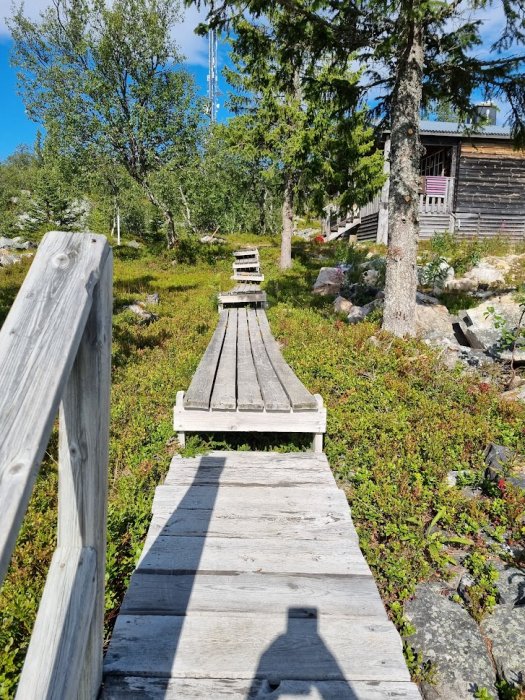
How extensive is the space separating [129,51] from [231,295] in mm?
16857

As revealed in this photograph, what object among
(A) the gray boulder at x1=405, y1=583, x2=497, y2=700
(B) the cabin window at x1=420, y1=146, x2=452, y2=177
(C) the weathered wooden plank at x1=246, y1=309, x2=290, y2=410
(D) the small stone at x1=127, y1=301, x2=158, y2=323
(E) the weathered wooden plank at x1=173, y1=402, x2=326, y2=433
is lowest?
(A) the gray boulder at x1=405, y1=583, x2=497, y2=700

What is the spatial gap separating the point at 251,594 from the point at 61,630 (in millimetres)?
1390

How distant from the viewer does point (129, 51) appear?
21.2m

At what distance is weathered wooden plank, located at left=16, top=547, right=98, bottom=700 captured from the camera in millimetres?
1202

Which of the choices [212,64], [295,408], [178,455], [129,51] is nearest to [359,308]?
[295,408]

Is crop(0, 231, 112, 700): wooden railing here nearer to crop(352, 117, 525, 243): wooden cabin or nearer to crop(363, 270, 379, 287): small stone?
crop(363, 270, 379, 287): small stone

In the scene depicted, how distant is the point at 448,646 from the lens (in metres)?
2.61

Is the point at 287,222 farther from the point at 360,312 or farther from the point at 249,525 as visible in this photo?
the point at 249,525

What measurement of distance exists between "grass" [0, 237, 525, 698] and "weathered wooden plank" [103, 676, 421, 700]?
659 millimetres

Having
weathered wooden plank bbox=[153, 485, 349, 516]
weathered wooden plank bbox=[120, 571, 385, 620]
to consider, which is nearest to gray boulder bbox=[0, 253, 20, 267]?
weathered wooden plank bbox=[153, 485, 349, 516]

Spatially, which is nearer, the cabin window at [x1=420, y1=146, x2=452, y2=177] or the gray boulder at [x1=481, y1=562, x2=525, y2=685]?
the gray boulder at [x1=481, y1=562, x2=525, y2=685]

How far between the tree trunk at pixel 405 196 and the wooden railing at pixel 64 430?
286 inches

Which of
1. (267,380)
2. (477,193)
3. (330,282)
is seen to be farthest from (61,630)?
(477,193)

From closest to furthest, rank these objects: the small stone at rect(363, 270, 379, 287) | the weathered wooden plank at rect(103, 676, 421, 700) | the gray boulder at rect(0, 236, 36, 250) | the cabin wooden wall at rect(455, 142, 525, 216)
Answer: the weathered wooden plank at rect(103, 676, 421, 700) → the small stone at rect(363, 270, 379, 287) → the cabin wooden wall at rect(455, 142, 525, 216) → the gray boulder at rect(0, 236, 36, 250)
